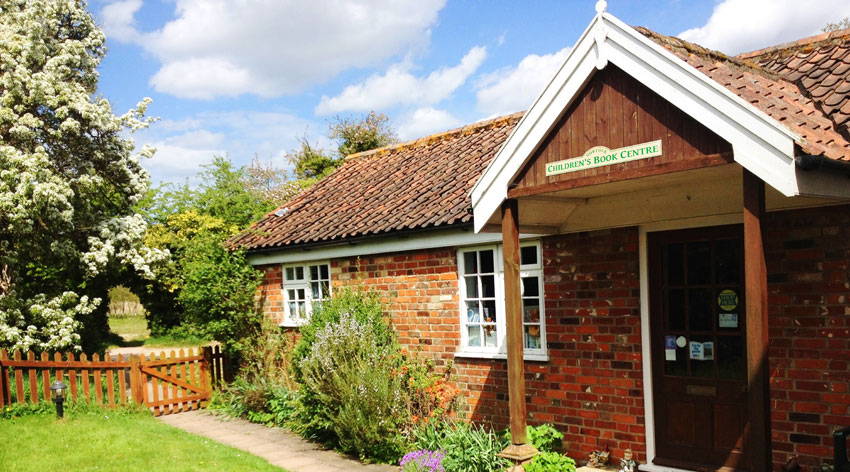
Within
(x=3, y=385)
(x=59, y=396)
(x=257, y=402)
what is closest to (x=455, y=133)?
(x=257, y=402)

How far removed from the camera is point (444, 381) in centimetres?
903

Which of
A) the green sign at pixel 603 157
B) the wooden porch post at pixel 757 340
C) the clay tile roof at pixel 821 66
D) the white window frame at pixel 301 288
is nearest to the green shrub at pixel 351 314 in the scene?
the white window frame at pixel 301 288

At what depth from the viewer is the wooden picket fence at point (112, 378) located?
1130 cm

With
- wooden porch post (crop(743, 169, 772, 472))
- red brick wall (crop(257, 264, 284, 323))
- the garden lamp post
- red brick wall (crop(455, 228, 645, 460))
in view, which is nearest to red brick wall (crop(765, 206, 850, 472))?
red brick wall (crop(455, 228, 645, 460))

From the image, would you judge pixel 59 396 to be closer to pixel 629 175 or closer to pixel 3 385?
pixel 3 385

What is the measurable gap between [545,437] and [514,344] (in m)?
1.88

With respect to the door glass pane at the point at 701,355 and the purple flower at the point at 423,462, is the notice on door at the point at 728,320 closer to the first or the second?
the door glass pane at the point at 701,355

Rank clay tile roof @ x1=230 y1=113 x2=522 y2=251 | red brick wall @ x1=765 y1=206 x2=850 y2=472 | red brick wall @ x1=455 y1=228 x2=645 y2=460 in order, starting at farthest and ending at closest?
clay tile roof @ x1=230 y1=113 x2=522 y2=251 → red brick wall @ x1=455 y1=228 x2=645 y2=460 → red brick wall @ x1=765 y1=206 x2=850 y2=472

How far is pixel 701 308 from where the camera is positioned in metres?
6.82

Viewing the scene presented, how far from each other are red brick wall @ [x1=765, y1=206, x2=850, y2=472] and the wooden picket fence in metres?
9.79

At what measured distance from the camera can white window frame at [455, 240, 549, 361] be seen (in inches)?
321

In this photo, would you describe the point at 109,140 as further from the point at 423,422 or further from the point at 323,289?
the point at 423,422

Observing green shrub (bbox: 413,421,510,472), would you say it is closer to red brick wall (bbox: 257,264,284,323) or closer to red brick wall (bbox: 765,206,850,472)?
red brick wall (bbox: 765,206,850,472)

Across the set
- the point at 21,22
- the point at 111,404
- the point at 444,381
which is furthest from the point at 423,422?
the point at 21,22
